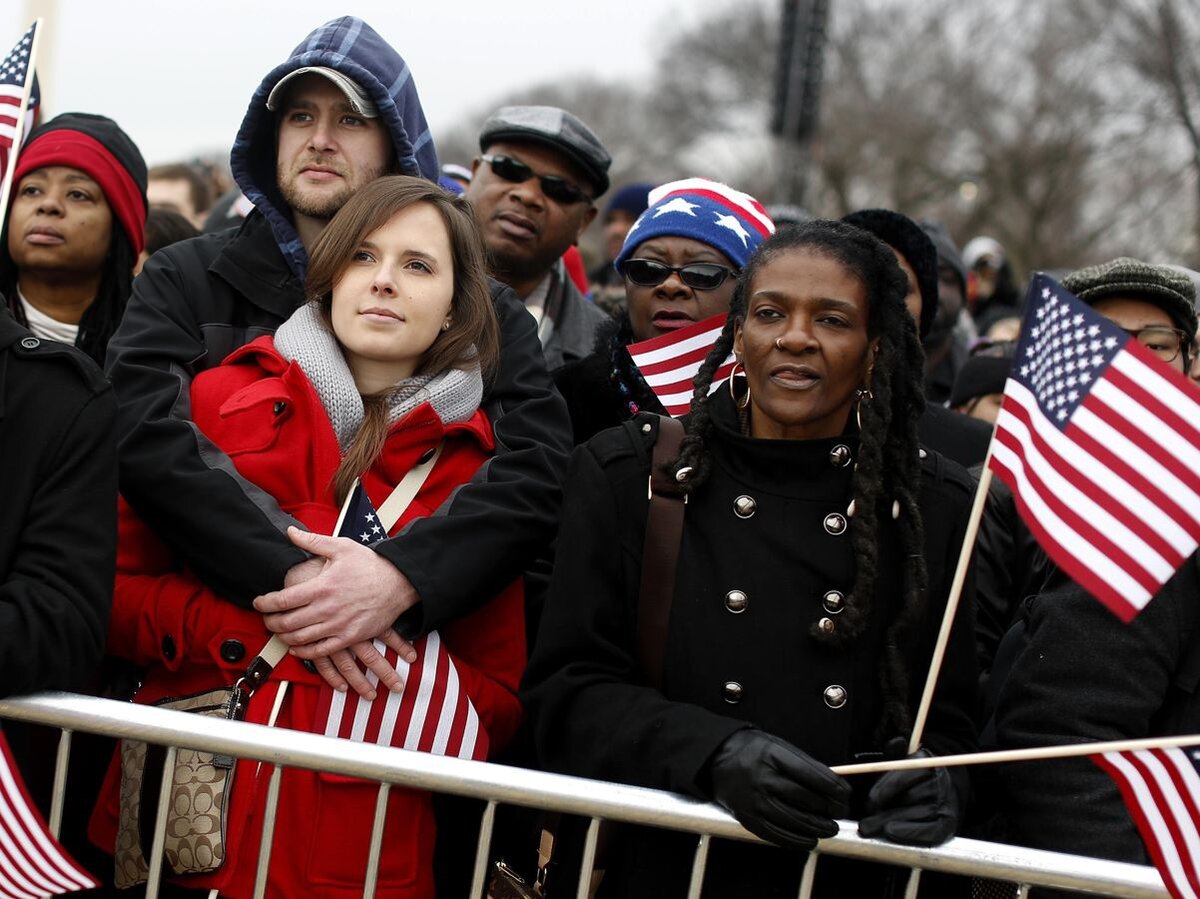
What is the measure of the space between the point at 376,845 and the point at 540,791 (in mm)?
447

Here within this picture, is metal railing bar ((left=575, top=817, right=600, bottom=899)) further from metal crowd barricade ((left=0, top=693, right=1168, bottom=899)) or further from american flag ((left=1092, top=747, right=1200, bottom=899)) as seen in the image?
american flag ((left=1092, top=747, right=1200, bottom=899))

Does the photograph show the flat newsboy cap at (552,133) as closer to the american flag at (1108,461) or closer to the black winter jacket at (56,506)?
the black winter jacket at (56,506)

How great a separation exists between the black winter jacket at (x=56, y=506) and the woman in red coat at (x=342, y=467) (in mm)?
278

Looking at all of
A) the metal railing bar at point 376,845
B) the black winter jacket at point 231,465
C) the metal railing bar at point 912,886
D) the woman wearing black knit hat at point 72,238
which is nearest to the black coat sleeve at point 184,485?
the black winter jacket at point 231,465

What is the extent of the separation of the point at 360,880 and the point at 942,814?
1.23m

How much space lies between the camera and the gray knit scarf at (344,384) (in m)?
3.51

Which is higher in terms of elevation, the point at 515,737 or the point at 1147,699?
the point at 1147,699

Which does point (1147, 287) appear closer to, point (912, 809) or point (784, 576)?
point (784, 576)

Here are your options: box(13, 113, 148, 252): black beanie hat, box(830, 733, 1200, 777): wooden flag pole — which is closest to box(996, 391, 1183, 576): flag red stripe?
box(830, 733, 1200, 777): wooden flag pole

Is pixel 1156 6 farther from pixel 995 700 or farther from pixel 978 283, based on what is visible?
pixel 995 700

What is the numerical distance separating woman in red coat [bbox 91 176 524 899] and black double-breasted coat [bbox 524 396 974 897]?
386mm

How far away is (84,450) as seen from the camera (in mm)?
3078

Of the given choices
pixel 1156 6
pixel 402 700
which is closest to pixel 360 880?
pixel 402 700

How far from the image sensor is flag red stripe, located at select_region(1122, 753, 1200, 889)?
9.11 feet
